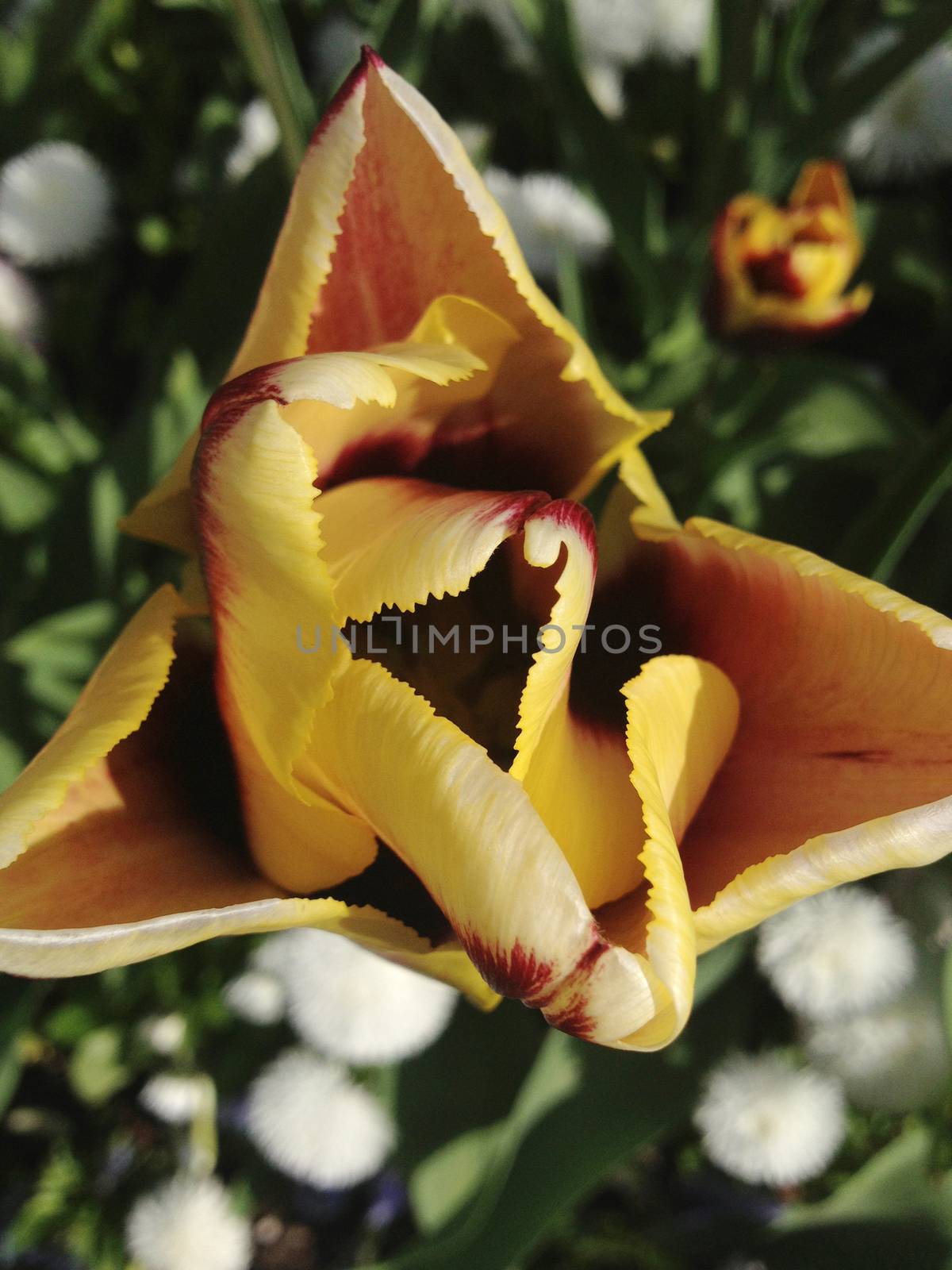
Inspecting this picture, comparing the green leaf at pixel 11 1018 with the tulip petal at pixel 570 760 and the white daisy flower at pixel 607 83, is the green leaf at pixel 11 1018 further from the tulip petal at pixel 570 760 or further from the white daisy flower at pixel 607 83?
the white daisy flower at pixel 607 83

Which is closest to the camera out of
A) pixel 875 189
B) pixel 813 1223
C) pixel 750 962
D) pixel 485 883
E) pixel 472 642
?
pixel 485 883

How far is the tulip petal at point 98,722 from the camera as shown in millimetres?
311

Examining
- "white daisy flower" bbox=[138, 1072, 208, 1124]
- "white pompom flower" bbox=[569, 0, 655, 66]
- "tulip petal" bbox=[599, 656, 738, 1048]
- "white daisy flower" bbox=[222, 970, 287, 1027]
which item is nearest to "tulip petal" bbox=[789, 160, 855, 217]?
"white pompom flower" bbox=[569, 0, 655, 66]

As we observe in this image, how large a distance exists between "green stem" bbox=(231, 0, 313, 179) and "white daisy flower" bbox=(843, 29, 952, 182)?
44 cm

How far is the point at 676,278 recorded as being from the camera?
850 mm

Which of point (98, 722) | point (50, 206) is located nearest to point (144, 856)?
point (98, 722)

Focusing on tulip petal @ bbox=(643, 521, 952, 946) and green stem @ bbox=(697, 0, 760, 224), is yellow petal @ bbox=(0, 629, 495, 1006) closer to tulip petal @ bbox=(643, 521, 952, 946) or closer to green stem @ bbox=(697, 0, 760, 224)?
tulip petal @ bbox=(643, 521, 952, 946)

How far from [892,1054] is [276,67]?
0.73 m

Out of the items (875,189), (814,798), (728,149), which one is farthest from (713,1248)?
(875,189)

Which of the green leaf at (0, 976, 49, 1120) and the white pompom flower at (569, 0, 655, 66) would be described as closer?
the green leaf at (0, 976, 49, 1120)

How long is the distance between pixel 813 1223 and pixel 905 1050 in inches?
5.1

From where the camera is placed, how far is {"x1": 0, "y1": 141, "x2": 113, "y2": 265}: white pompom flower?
32.7 inches

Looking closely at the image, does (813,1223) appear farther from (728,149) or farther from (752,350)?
(728,149)

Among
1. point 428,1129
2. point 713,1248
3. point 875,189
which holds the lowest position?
point 713,1248
